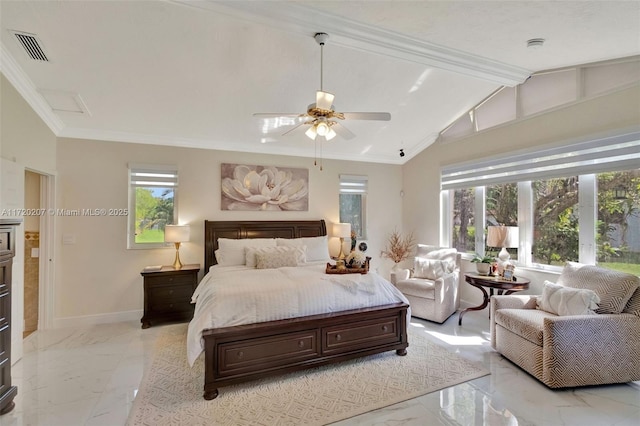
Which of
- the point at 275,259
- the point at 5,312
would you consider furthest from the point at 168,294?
the point at 5,312

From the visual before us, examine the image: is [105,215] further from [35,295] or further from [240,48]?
[240,48]

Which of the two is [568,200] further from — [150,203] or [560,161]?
[150,203]

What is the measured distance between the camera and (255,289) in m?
2.82

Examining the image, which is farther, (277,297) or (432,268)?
(432,268)

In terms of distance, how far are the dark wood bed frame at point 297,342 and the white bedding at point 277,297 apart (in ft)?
0.23

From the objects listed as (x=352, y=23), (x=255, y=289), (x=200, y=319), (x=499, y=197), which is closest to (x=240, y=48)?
(x=352, y=23)

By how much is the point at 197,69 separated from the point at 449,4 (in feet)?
7.80

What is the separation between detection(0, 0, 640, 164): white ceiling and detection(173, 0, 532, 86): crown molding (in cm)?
1

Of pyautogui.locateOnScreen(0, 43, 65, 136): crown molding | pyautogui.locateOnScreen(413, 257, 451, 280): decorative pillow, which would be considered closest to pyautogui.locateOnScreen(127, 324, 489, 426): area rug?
pyautogui.locateOnScreen(413, 257, 451, 280): decorative pillow

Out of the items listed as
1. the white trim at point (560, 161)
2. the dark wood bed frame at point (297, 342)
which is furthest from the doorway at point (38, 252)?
the white trim at point (560, 161)

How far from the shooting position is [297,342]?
9.14ft

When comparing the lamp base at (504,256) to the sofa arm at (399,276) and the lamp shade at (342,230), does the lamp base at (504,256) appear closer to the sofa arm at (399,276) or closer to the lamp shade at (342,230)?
the sofa arm at (399,276)

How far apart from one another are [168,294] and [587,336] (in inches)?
183

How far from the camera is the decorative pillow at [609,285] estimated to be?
8.72 ft
